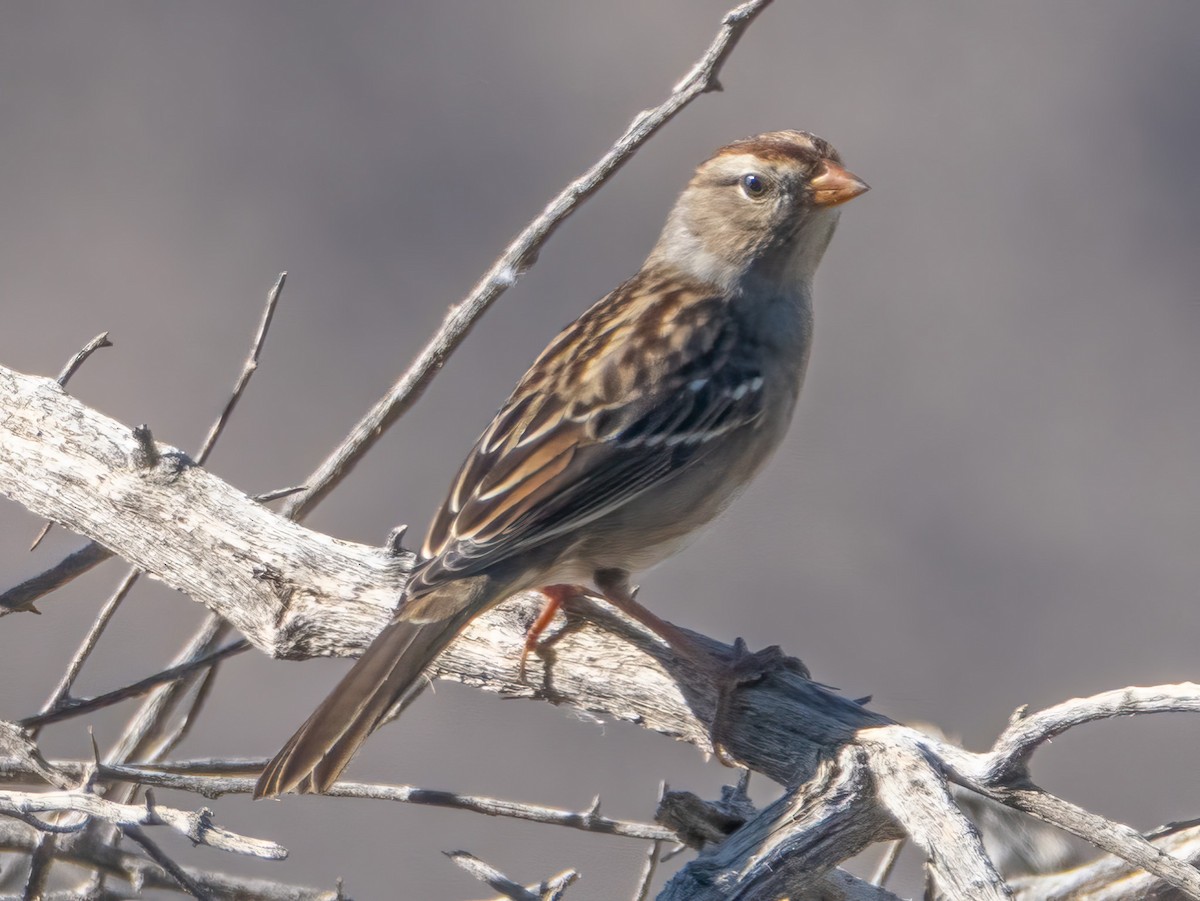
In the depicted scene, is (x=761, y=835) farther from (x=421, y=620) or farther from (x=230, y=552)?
(x=230, y=552)

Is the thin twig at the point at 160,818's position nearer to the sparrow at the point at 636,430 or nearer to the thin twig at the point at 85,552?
the sparrow at the point at 636,430

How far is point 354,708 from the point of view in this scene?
244cm

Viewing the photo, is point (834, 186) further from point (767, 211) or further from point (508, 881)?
point (508, 881)

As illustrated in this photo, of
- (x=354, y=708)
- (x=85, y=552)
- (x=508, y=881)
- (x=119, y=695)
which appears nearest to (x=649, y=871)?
(x=508, y=881)

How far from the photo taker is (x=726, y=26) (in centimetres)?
281

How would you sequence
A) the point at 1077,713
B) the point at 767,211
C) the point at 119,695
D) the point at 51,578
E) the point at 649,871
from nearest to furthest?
the point at 1077,713
the point at 119,695
the point at 649,871
the point at 51,578
the point at 767,211

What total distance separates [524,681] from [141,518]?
0.89 meters

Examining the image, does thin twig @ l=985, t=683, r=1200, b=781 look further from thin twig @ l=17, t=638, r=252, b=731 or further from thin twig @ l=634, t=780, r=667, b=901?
thin twig @ l=17, t=638, r=252, b=731

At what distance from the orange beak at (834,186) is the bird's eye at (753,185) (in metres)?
0.13

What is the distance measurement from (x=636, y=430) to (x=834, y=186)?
0.86 metres

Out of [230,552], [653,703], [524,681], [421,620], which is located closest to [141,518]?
[230,552]

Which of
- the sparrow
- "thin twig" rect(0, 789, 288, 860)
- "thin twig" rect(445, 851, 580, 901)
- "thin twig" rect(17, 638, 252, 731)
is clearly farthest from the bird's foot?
"thin twig" rect(0, 789, 288, 860)

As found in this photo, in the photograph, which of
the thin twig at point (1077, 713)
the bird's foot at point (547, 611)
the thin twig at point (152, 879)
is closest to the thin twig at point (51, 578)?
the thin twig at point (152, 879)

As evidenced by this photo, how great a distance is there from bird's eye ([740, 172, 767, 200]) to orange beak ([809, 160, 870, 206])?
Answer: 0.44ft
